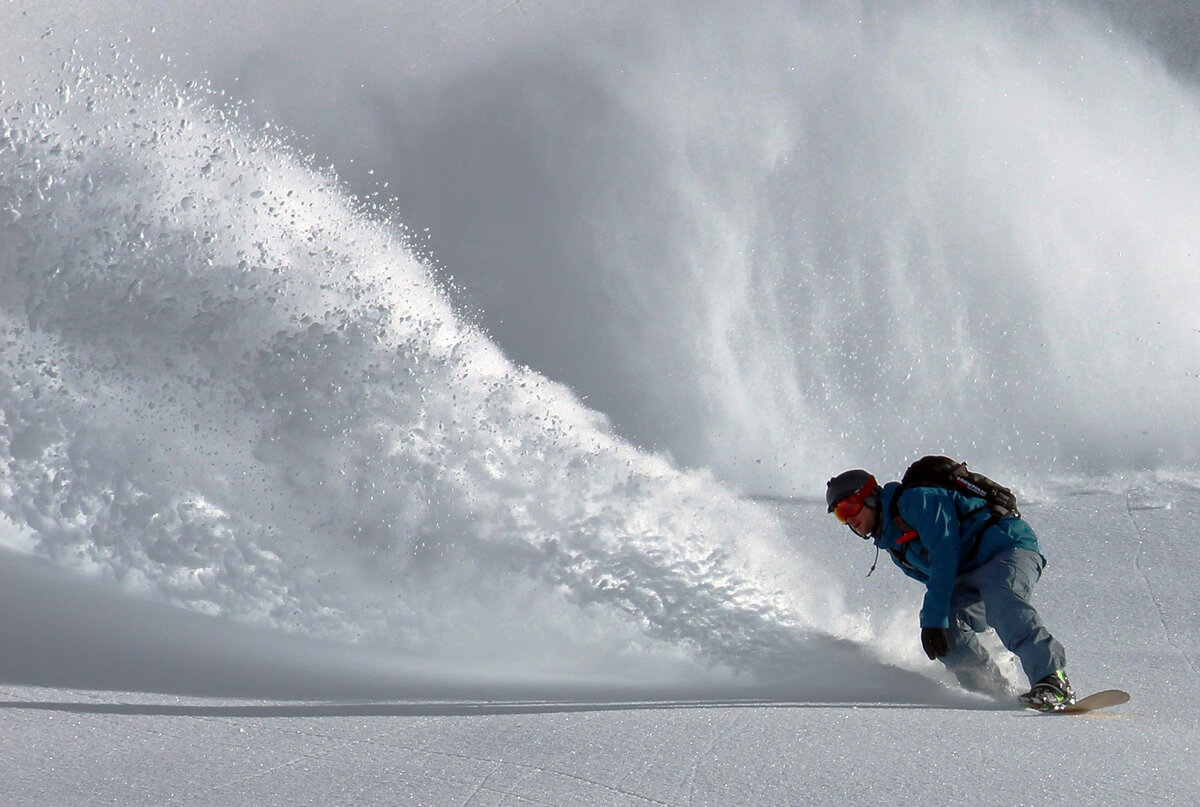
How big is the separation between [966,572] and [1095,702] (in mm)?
548

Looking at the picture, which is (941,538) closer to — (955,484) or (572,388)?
(955,484)

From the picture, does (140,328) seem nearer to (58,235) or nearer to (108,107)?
(58,235)

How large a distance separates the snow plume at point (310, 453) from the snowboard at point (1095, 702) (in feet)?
3.07

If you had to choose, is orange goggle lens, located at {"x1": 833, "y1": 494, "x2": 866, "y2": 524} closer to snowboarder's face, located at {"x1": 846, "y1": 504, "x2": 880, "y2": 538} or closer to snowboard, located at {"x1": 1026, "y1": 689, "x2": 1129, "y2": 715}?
snowboarder's face, located at {"x1": 846, "y1": 504, "x2": 880, "y2": 538}

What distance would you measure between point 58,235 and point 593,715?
3.86 metres

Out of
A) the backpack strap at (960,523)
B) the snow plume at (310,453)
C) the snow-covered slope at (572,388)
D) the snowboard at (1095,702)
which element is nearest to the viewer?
the snow-covered slope at (572,388)

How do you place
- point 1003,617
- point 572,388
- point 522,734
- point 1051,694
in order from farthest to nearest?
1. point 572,388
2. point 1003,617
3. point 1051,694
4. point 522,734

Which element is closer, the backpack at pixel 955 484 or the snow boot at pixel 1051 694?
the snow boot at pixel 1051 694

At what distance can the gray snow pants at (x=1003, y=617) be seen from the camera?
11.8ft

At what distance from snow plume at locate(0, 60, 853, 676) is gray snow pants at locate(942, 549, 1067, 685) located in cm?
54

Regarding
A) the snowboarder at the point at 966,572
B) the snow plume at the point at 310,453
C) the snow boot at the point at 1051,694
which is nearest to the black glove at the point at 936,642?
the snowboarder at the point at 966,572

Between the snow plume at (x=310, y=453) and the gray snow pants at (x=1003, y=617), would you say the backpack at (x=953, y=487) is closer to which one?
the gray snow pants at (x=1003, y=617)

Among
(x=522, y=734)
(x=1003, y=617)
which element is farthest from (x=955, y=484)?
(x=522, y=734)

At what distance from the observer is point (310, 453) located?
198 inches
